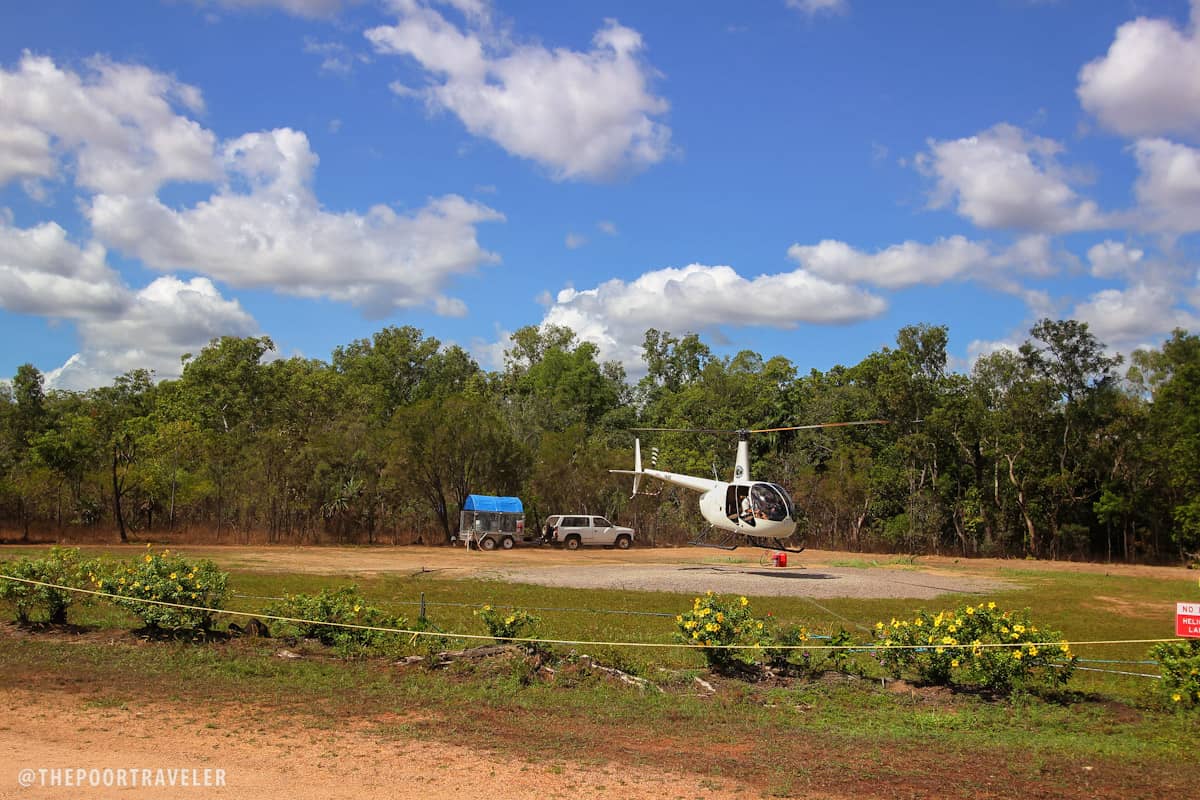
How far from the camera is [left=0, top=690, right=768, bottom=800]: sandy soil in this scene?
6652 millimetres

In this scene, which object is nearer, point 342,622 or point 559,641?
point 559,641

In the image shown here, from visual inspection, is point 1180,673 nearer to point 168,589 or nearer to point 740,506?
point 168,589

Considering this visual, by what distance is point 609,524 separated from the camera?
147ft

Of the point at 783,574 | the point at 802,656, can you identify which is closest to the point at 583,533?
the point at 783,574

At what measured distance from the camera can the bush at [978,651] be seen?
9.84 metres

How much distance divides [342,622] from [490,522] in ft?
95.4

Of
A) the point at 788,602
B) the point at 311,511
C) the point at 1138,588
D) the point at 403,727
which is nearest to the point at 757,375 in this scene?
the point at 311,511

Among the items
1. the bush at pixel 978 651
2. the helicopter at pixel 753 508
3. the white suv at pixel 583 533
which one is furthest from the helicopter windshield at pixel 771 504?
the white suv at pixel 583 533

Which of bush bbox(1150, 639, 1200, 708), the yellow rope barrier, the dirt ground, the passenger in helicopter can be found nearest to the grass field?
bush bbox(1150, 639, 1200, 708)

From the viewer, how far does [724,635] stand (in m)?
10.7

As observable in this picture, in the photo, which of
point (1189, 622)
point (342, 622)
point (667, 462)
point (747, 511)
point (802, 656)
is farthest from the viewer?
point (667, 462)

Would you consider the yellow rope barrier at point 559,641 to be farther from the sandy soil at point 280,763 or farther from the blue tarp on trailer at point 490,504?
the blue tarp on trailer at point 490,504

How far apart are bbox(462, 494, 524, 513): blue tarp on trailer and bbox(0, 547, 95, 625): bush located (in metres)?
27.5

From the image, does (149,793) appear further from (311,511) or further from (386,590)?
(311,511)
